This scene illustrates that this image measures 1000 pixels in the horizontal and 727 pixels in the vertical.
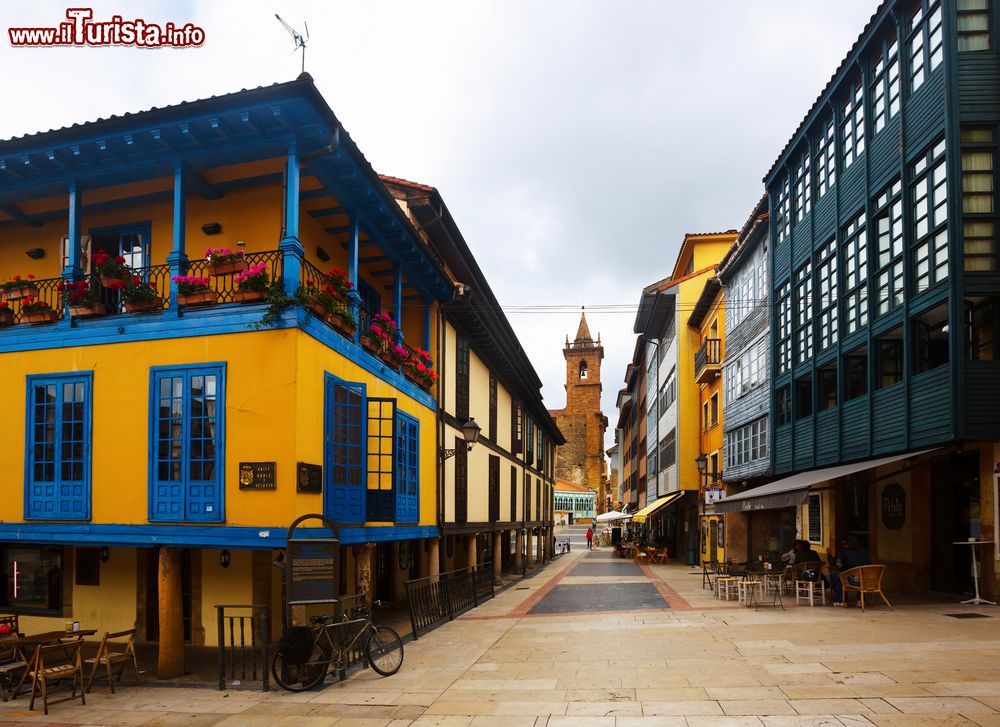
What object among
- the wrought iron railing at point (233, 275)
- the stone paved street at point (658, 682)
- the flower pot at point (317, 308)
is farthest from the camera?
the wrought iron railing at point (233, 275)

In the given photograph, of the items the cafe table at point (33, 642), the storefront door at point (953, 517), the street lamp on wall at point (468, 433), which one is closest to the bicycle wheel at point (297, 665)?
the cafe table at point (33, 642)

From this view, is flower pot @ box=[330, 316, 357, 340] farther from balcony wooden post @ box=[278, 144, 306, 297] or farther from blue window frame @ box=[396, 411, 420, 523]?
blue window frame @ box=[396, 411, 420, 523]

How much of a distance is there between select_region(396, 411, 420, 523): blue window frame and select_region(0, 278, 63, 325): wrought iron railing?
599 cm

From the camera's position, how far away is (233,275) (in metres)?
12.6

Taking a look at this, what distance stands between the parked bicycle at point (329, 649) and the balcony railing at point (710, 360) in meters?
25.0

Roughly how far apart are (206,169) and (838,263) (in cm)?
1515

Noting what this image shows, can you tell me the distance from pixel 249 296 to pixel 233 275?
836 millimetres

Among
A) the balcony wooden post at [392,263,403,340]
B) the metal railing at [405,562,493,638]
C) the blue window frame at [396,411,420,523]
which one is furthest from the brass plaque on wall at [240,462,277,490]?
the balcony wooden post at [392,263,403,340]

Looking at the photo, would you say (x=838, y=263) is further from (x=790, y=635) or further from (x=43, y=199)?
(x=43, y=199)

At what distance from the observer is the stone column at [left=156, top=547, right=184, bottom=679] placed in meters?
12.0

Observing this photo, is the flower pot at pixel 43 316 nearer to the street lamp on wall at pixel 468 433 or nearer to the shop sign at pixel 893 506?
the street lamp on wall at pixel 468 433

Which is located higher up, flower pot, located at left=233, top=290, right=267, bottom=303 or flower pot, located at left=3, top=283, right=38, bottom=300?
flower pot, located at left=3, top=283, right=38, bottom=300

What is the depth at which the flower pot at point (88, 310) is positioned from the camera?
1312cm

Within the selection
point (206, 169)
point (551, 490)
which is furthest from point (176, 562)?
point (551, 490)
